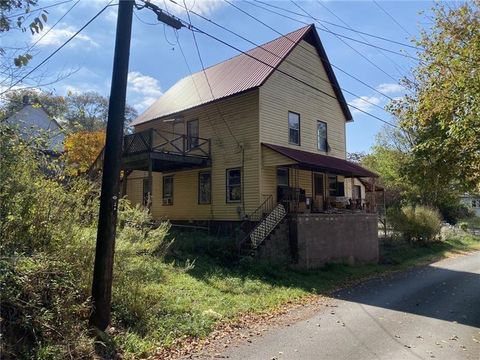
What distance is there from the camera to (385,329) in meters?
8.35

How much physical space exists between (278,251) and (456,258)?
43.3 ft

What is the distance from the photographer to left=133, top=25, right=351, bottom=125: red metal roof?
19109 millimetres

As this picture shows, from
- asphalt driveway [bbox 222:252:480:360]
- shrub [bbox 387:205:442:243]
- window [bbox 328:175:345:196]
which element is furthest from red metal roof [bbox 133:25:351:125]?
asphalt driveway [bbox 222:252:480:360]

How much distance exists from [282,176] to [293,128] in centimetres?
257

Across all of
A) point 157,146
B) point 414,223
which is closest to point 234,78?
point 157,146

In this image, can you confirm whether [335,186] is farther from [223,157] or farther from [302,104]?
[223,157]

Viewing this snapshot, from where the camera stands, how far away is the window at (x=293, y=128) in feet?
64.9

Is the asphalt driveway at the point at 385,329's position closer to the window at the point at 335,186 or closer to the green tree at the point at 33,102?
the green tree at the point at 33,102

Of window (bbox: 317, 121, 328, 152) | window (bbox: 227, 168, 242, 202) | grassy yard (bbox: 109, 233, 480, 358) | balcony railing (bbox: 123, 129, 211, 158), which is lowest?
grassy yard (bbox: 109, 233, 480, 358)

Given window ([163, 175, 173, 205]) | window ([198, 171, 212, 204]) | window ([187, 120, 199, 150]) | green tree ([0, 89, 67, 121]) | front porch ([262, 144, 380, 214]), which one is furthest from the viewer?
window ([163, 175, 173, 205])

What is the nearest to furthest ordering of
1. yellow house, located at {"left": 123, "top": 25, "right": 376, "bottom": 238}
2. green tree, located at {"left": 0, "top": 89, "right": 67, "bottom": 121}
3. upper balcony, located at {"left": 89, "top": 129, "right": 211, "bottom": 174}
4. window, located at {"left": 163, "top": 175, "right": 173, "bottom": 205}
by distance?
green tree, located at {"left": 0, "top": 89, "right": 67, "bottom": 121}, upper balcony, located at {"left": 89, "top": 129, "right": 211, "bottom": 174}, yellow house, located at {"left": 123, "top": 25, "right": 376, "bottom": 238}, window, located at {"left": 163, "top": 175, "right": 173, "bottom": 205}

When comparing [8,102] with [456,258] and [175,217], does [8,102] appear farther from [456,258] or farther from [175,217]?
[456,258]

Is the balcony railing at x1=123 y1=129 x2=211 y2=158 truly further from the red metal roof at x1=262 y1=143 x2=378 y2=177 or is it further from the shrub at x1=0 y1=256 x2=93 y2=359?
the shrub at x1=0 y1=256 x2=93 y2=359

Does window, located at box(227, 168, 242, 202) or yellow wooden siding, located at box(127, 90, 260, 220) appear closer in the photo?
yellow wooden siding, located at box(127, 90, 260, 220)
